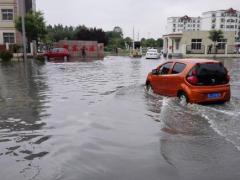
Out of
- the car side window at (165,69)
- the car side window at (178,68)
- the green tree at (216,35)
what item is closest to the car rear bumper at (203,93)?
the car side window at (178,68)

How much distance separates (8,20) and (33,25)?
268 inches

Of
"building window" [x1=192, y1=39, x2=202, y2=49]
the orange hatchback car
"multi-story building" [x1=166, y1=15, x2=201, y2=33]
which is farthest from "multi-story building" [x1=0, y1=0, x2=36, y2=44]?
"multi-story building" [x1=166, y1=15, x2=201, y2=33]

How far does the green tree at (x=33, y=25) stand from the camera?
4271 cm

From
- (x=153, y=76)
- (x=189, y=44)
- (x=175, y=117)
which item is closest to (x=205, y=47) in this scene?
(x=189, y=44)

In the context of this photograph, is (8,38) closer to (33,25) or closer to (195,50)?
(33,25)

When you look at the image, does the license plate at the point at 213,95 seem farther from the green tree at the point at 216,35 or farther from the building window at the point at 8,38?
the green tree at the point at 216,35

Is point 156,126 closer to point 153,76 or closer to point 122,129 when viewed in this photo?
point 122,129

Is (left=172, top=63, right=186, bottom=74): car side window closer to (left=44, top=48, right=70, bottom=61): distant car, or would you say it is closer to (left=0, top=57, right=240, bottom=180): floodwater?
(left=0, top=57, right=240, bottom=180): floodwater

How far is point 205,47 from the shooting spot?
63969mm

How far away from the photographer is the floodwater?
5660 mm

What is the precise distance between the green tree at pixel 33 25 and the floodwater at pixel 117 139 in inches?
1248

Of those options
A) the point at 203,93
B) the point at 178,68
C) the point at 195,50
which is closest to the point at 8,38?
the point at 195,50

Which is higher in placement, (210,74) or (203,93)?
(210,74)

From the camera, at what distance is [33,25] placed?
42.8 meters
